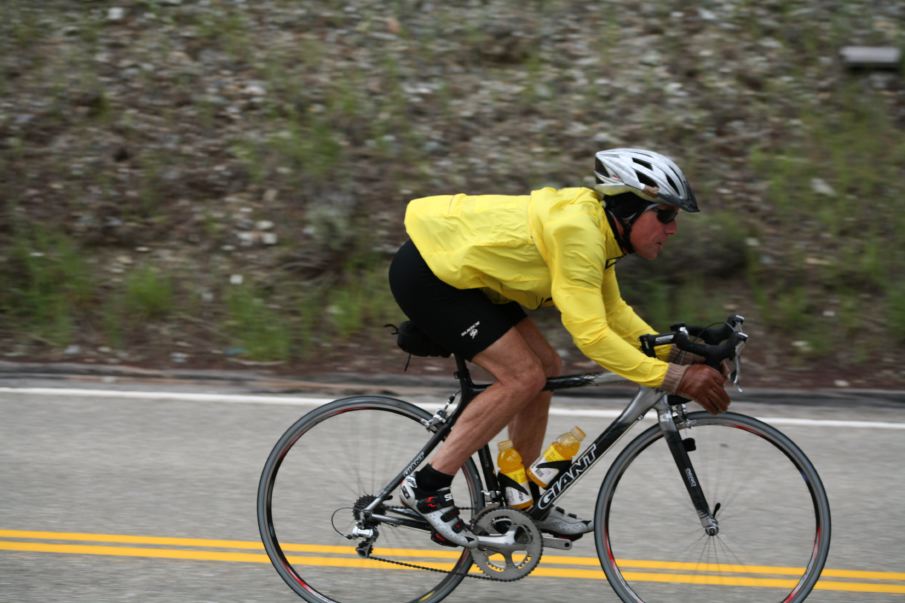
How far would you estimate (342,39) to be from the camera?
36.5 ft

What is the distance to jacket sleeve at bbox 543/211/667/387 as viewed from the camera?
4.00m

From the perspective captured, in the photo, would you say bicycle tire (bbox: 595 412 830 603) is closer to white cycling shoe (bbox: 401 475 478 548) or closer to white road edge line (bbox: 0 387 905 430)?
white cycling shoe (bbox: 401 475 478 548)

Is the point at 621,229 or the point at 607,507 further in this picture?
the point at 607,507

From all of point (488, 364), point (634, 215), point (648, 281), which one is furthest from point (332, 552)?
point (648, 281)

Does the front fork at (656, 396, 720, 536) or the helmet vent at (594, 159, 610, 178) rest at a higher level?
the helmet vent at (594, 159, 610, 178)

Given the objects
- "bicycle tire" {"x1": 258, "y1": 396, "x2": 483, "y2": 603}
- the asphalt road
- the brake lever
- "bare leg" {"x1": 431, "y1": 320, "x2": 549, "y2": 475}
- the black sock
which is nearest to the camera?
the brake lever

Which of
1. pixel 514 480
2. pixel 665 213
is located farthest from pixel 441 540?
pixel 665 213

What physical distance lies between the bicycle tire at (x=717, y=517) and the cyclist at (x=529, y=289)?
9.3 inches

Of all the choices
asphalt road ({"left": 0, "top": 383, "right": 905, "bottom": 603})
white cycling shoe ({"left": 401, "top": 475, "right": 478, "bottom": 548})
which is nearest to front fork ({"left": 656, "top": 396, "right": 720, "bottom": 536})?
asphalt road ({"left": 0, "top": 383, "right": 905, "bottom": 603})

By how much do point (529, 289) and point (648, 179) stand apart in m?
0.61

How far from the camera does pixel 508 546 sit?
4441 mm

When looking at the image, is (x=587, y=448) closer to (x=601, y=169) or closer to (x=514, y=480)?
(x=514, y=480)

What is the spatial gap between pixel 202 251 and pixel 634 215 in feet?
19.0

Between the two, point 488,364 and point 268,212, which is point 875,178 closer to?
point 268,212
